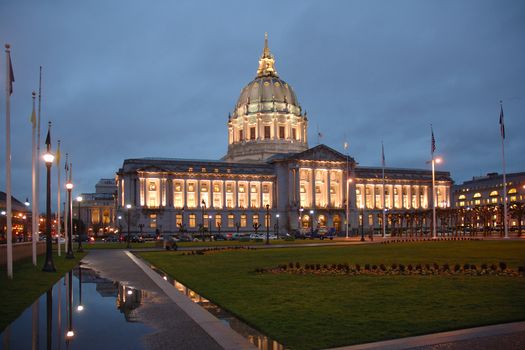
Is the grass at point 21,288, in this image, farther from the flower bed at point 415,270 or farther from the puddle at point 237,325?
the flower bed at point 415,270

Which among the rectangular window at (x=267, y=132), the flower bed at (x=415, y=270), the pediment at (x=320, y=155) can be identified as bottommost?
the flower bed at (x=415, y=270)

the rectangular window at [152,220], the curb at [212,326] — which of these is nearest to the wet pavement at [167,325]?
the curb at [212,326]

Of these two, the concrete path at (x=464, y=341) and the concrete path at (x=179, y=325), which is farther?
the concrete path at (x=179, y=325)

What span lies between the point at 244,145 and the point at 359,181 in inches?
1313

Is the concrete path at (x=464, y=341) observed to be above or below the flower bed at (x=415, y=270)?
above

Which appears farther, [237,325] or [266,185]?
[266,185]

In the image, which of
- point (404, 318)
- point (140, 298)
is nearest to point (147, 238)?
point (140, 298)

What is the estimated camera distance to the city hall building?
426ft

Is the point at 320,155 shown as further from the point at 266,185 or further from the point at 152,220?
the point at 152,220

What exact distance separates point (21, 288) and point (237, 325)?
11585mm

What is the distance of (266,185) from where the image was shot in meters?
140

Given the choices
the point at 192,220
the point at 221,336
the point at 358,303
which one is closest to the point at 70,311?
the point at 221,336

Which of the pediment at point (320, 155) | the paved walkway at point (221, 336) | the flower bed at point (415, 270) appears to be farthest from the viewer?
the pediment at point (320, 155)

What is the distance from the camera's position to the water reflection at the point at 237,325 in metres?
11.9
